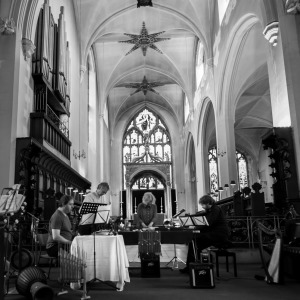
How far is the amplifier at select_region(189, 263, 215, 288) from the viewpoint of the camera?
16.4 ft

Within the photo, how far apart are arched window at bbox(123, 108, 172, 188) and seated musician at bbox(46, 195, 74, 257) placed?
22.4 meters

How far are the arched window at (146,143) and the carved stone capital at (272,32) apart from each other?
19595mm

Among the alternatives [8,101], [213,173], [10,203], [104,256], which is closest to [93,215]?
[104,256]

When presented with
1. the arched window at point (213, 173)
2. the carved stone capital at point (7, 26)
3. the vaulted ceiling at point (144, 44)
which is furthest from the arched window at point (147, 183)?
the carved stone capital at point (7, 26)

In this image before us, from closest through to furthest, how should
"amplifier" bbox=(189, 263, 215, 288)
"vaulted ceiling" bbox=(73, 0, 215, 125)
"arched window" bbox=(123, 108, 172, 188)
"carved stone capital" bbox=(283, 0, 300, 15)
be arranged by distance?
1. "amplifier" bbox=(189, 263, 215, 288)
2. "carved stone capital" bbox=(283, 0, 300, 15)
3. "vaulted ceiling" bbox=(73, 0, 215, 125)
4. "arched window" bbox=(123, 108, 172, 188)

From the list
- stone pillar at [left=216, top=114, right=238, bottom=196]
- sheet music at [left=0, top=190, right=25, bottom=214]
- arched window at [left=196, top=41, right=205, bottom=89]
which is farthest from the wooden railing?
arched window at [left=196, top=41, right=205, bottom=89]

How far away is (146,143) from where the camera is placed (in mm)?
28344

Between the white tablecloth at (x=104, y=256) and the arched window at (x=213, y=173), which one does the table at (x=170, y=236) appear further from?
the arched window at (x=213, y=173)

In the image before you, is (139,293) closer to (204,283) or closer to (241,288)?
(204,283)

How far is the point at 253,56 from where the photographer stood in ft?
46.6

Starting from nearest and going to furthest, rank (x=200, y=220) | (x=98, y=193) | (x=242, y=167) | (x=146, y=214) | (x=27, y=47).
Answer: (x=200, y=220) < (x=98, y=193) < (x=146, y=214) < (x=27, y=47) < (x=242, y=167)

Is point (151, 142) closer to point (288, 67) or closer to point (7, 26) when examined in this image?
point (7, 26)

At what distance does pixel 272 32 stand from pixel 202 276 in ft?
19.6

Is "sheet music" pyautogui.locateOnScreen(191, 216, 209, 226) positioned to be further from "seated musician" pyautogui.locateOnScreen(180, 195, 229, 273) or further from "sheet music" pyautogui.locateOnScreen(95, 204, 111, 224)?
"sheet music" pyautogui.locateOnScreen(95, 204, 111, 224)
